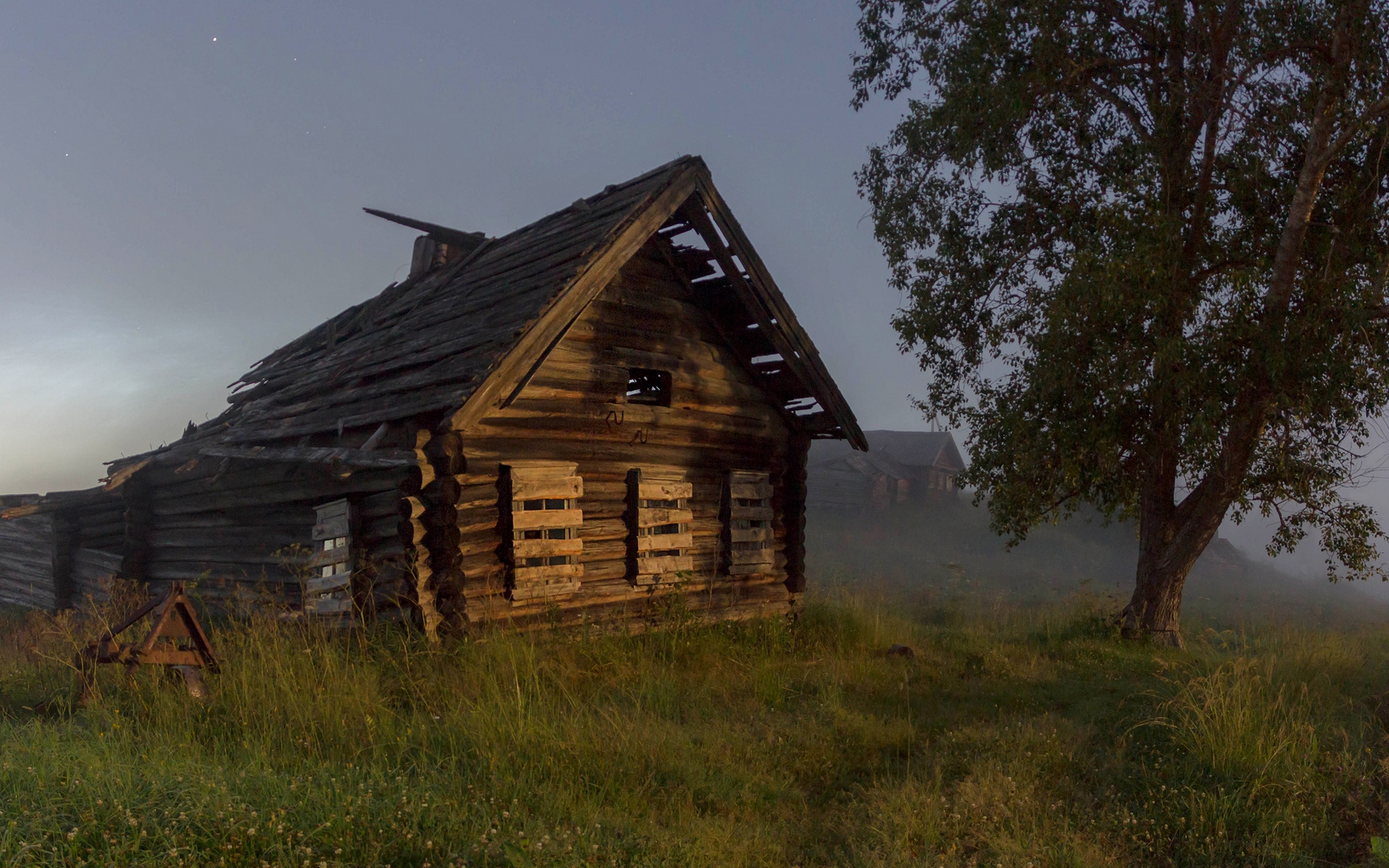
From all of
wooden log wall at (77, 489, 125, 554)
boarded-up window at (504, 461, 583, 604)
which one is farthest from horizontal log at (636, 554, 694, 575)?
wooden log wall at (77, 489, 125, 554)

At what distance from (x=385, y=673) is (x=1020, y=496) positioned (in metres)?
9.30

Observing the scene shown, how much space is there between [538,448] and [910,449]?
1722 inches

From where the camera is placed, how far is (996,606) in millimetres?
17562

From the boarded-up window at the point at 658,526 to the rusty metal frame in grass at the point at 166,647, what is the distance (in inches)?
199

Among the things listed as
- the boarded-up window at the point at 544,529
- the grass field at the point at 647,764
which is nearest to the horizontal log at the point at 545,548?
the boarded-up window at the point at 544,529

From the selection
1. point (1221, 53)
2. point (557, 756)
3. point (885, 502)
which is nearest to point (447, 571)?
point (557, 756)

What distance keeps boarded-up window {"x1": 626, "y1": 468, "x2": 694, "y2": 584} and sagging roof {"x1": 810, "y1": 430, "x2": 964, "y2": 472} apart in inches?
1445

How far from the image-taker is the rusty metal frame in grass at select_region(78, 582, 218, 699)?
22.1 ft

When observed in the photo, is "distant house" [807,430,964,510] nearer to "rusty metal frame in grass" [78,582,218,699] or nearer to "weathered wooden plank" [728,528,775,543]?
"weathered wooden plank" [728,528,775,543]

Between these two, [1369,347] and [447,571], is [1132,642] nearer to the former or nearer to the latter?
[1369,347]

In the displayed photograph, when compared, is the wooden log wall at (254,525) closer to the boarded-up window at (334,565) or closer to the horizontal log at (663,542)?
the boarded-up window at (334,565)

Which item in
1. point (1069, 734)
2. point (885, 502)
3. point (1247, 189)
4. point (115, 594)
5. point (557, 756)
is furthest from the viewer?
point (885, 502)

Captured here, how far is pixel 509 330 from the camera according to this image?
923 centimetres

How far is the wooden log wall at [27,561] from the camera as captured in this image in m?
16.0
